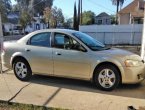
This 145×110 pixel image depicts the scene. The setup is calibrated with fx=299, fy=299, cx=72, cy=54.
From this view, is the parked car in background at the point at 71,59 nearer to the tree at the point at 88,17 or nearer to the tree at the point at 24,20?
the tree at the point at 24,20

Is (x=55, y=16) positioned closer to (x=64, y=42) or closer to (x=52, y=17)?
(x=52, y=17)

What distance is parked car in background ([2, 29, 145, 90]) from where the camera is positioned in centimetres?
772

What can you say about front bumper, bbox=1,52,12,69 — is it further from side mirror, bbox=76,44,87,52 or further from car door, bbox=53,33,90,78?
side mirror, bbox=76,44,87,52

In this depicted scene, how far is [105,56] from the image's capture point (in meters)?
7.77

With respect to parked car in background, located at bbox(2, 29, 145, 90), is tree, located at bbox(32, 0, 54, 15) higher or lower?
higher

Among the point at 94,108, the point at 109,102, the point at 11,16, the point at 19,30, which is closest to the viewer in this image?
the point at 94,108

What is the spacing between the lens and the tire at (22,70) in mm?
8930

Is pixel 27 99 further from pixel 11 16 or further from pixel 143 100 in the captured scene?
pixel 11 16

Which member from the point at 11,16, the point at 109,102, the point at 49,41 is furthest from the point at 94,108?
the point at 11,16

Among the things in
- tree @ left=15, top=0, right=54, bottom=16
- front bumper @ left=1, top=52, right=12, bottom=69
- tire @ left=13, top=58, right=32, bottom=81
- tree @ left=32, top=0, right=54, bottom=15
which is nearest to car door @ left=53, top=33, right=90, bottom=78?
tire @ left=13, top=58, right=32, bottom=81

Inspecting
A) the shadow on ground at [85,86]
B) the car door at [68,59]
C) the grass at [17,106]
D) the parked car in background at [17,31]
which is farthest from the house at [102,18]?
the grass at [17,106]

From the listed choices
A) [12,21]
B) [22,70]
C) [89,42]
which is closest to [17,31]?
[12,21]

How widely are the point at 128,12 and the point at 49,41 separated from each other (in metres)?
36.2

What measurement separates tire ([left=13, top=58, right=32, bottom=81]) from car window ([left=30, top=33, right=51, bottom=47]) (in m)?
0.64
